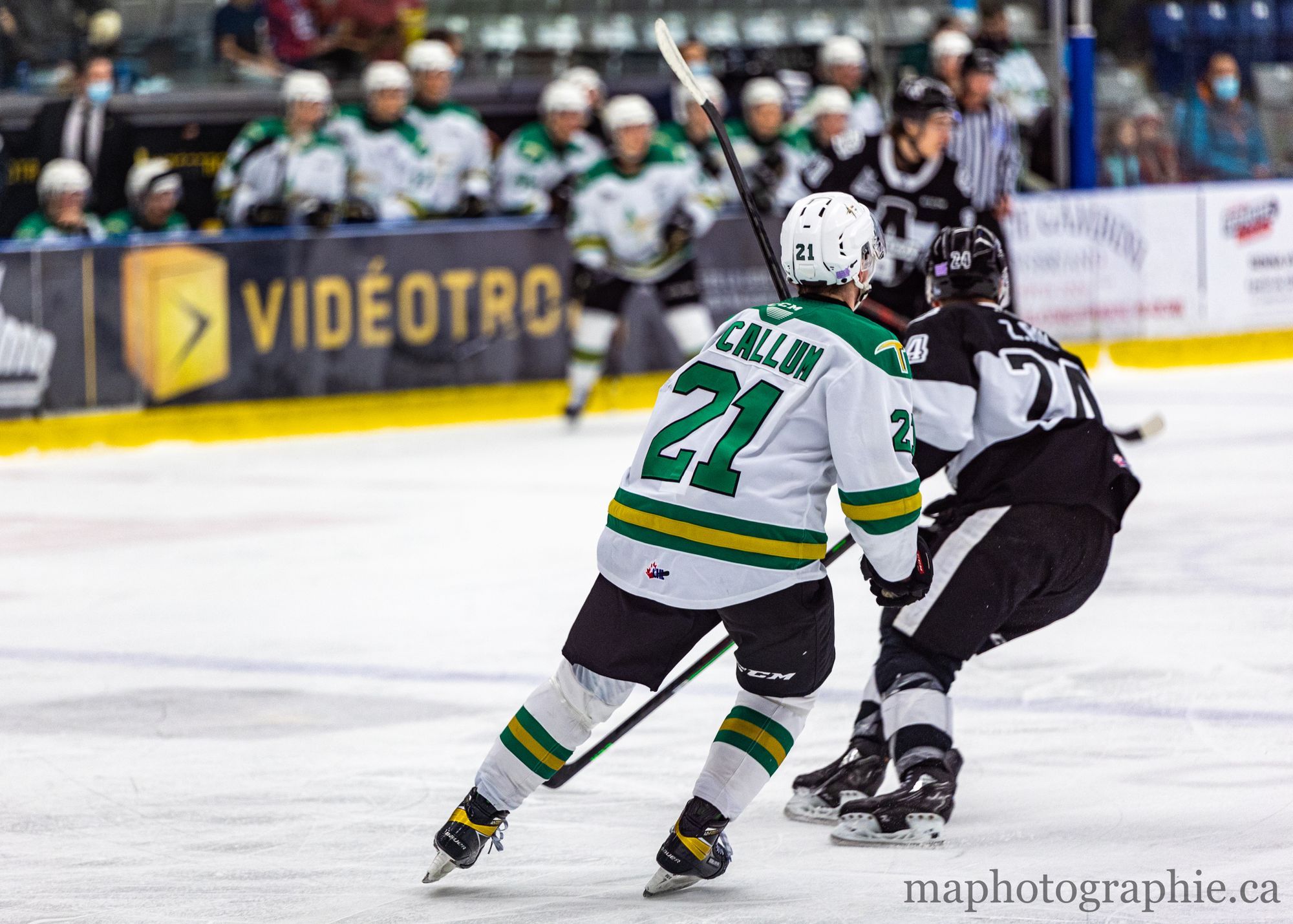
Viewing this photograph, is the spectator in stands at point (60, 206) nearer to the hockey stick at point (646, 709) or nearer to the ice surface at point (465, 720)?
the ice surface at point (465, 720)

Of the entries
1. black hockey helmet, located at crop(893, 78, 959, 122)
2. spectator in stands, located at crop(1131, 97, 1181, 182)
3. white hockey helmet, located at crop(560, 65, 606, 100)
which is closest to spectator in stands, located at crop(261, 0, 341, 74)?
white hockey helmet, located at crop(560, 65, 606, 100)

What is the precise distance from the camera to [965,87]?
980 cm

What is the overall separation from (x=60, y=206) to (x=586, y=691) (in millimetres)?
6714

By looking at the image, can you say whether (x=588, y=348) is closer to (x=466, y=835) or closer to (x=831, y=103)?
(x=831, y=103)

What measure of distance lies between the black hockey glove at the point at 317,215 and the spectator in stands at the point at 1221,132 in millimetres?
5223

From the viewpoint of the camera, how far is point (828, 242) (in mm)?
3340

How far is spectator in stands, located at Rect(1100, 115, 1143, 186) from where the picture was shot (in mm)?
11867

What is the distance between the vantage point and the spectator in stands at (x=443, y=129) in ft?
33.8

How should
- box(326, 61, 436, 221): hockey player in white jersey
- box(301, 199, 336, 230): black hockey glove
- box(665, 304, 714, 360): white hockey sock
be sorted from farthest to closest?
box(326, 61, 436, 221): hockey player in white jersey
box(665, 304, 714, 360): white hockey sock
box(301, 199, 336, 230): black hockey glove

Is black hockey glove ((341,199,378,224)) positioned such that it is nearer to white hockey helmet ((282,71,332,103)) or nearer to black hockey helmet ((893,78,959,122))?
white hockey helmet ((282,71,332,103))

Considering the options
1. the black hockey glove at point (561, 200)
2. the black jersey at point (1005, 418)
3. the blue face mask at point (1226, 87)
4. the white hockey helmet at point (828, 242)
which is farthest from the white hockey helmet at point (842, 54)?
the white hockey helmet at point (828, 242)

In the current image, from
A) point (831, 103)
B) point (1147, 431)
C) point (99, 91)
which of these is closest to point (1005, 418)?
point (1147, 431)

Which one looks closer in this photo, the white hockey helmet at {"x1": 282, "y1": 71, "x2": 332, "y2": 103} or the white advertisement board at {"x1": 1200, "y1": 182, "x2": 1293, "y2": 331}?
the white hockey helmet at {"x1": 282, "y1": 71, "x2": 332, "y2": 103}

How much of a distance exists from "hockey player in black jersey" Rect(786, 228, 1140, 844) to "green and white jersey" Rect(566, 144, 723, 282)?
5.87 m
